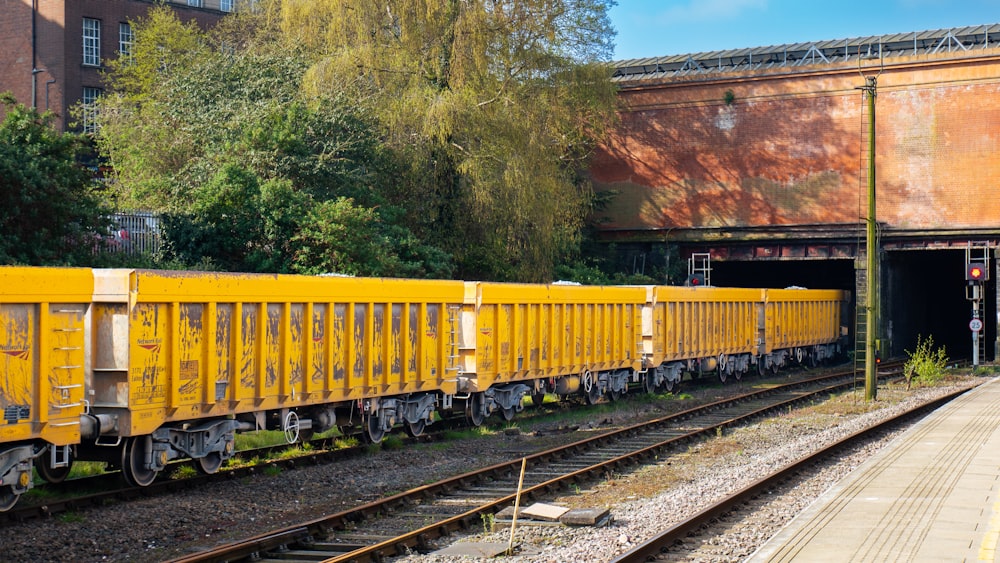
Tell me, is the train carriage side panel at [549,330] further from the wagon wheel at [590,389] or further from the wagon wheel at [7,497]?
the wagon wheel at [7,497]

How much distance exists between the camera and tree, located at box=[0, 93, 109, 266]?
72.3ft

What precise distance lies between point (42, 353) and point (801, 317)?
34.0 meters

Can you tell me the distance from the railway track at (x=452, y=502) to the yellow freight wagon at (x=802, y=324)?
52.3 feet

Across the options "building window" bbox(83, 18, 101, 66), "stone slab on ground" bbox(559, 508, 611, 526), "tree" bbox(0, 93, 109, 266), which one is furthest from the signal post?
"building window" bbox(83, 18, 101, 66)

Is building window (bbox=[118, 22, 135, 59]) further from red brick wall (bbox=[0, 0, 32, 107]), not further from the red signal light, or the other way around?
the red signal light

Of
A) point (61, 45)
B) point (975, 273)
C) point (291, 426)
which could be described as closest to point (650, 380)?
point (291, 426)

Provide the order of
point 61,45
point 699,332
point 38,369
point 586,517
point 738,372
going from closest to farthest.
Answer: point 38,369, point 586,517, point 699,332, point 738,372, point 61,45

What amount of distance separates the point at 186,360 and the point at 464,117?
19.7 metres

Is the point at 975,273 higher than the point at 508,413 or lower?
higher

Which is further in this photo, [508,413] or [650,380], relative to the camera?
[650,380]

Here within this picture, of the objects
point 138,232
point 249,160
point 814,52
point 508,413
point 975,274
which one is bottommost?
point 508,413

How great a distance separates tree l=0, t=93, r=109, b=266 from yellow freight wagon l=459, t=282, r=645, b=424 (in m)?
8.85

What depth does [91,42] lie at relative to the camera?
200 ft

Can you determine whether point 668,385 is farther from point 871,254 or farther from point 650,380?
point 871,254
